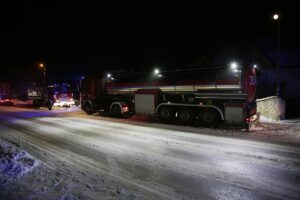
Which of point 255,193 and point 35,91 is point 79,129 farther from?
point 35,91

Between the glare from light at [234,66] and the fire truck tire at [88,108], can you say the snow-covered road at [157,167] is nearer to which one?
the glare from light at [234,66]

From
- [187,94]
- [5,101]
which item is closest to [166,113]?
[187,94]

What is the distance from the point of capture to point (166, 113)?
15172 millimetres

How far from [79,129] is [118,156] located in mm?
5417

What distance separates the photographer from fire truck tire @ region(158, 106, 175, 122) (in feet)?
49.4

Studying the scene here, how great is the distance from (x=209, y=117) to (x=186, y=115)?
1474 mm

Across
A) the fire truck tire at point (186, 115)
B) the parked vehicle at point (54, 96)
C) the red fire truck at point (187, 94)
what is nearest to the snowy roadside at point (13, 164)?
the fire truck tire at point (186, 115)

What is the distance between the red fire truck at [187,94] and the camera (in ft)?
40.7

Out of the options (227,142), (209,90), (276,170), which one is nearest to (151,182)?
(276,170)

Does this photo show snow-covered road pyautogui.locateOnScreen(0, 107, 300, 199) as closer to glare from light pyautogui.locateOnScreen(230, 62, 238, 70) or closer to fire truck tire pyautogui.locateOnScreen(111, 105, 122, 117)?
glare from light pyautogui.locateOnScreen(230, 62, 238, 70)

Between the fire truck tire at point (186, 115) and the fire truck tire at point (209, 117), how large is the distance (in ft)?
1.89

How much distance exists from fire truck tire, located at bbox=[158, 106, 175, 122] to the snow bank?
30.9ft

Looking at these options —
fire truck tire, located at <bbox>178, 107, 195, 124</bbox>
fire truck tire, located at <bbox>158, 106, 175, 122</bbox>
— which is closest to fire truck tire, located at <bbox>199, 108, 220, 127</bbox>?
fire truck tire, located at <bbox>178, 107, 195, 124</bbox>

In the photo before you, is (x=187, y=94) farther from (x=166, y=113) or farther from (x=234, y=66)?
(x=234, y=66)
